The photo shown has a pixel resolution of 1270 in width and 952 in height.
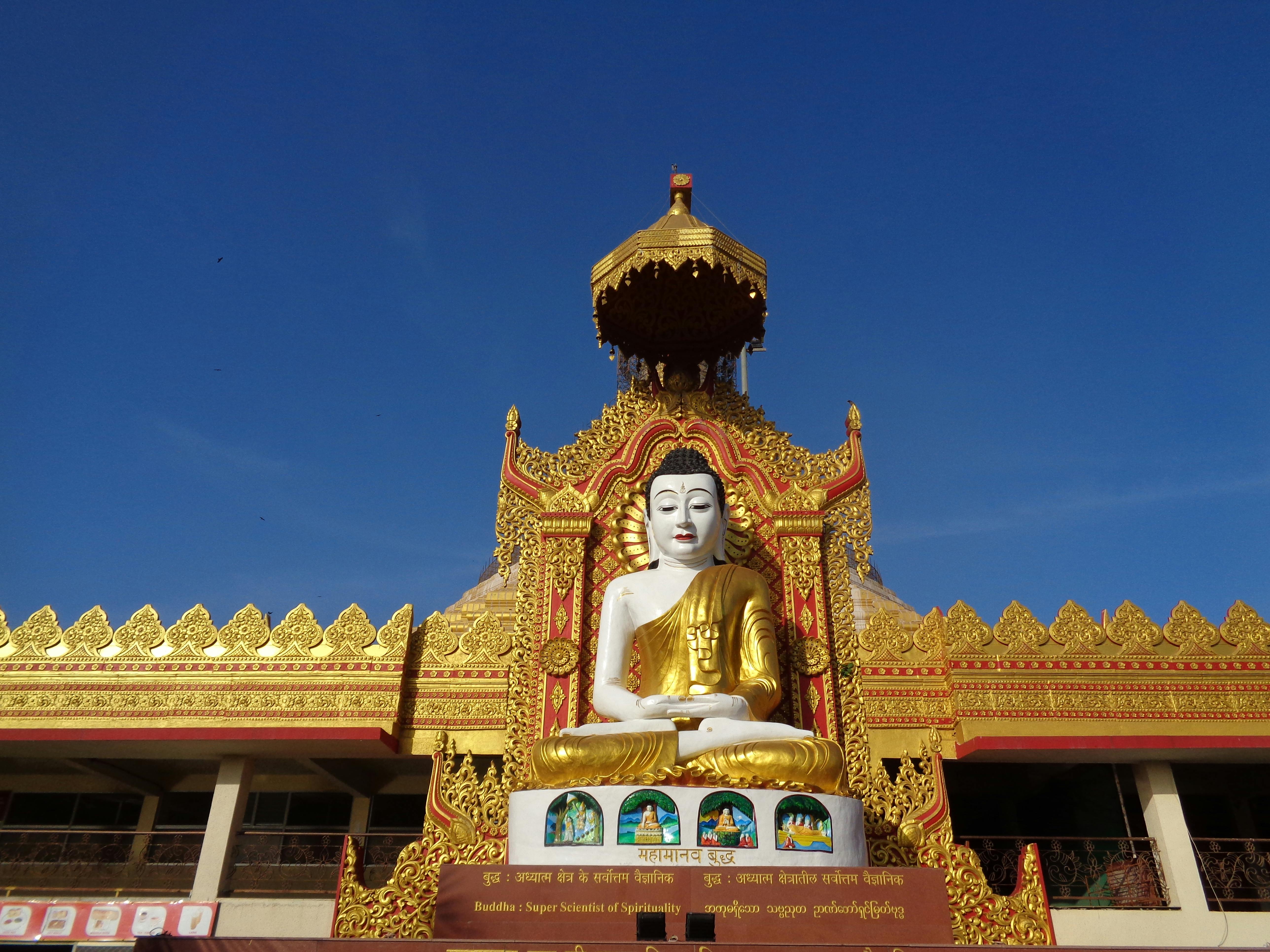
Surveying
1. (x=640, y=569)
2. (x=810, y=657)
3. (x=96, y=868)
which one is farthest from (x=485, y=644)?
(x=96, y=868)

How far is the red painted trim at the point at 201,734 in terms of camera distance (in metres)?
9.45

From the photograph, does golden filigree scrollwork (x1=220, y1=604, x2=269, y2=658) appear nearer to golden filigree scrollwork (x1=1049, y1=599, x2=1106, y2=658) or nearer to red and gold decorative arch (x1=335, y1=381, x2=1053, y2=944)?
red and gold decorative arch (x1=335, y1=381, x2=1053, y2=944)

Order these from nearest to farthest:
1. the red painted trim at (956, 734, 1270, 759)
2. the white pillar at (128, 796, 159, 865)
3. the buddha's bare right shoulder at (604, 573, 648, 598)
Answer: the buddha's bare right shoulder at (604, 573, 648, 598) < the red painted trim at (956, 734, 1270, 759) < the white pillar at (128, 796, 159, 865)

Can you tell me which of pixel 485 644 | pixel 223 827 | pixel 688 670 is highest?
pixel 485 644

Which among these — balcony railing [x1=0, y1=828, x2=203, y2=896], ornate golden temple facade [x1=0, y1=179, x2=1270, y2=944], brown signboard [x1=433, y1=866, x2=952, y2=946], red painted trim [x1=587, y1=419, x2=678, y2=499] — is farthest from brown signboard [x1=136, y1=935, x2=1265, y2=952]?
red painted trim [x1=587, y1=419, x2=678, y2=499]

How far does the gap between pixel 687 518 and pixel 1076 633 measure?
4.47 metres

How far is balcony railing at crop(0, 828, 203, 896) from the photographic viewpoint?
9.77 meters

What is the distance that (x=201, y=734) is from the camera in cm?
950

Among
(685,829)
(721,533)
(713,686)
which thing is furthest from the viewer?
(721,533)

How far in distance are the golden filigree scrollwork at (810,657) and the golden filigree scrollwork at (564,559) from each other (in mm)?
2366

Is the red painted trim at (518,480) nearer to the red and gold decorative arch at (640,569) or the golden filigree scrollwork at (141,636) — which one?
the red and gold decorative arch at (640,569)

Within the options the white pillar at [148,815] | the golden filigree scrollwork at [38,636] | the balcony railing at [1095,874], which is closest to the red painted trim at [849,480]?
the balcony railing at [1095,874]

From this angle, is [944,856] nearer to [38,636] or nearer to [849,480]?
[849,480]

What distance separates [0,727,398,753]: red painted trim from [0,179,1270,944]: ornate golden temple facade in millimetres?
22
